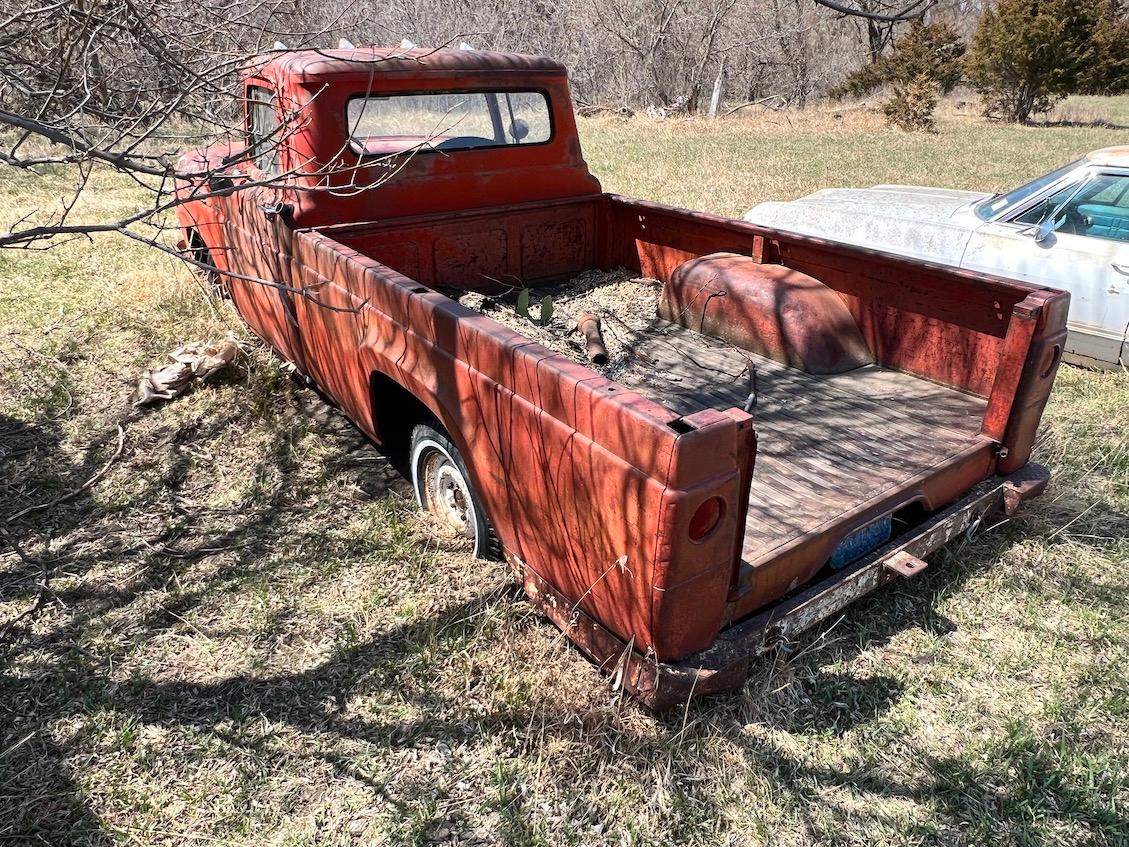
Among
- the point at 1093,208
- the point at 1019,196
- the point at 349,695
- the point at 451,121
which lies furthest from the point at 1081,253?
the point at 349,695

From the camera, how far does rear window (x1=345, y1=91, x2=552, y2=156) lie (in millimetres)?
4051

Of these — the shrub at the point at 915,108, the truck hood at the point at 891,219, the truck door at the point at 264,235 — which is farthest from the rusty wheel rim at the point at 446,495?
the shrub at the point at 915,108

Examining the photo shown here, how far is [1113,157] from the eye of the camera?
5.15 metres

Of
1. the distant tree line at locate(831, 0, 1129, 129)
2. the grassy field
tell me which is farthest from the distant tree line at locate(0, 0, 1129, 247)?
the grassy field

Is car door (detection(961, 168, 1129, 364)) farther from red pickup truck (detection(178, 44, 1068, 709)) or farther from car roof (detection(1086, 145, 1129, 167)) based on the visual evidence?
red pickup truck (detection(178, 44, 1068, 709))

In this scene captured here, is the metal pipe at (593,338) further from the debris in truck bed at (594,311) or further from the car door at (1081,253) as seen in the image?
the car door at (1081,253)

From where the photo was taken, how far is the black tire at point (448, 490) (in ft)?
9.93

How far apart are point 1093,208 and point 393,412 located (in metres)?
4.81

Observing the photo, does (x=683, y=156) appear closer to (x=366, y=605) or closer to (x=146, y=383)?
(x=146, y=383)

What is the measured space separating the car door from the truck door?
445 cm

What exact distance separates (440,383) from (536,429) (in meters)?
0.57

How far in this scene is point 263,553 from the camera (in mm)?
3326

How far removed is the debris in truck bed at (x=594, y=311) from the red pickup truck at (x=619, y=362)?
27 millimetres

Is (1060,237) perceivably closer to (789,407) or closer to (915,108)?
(789,407)
